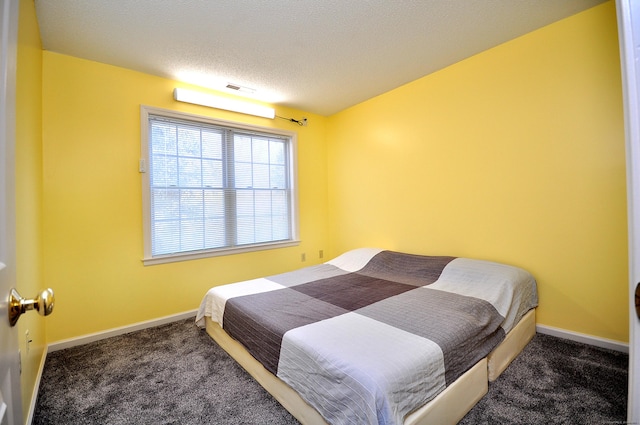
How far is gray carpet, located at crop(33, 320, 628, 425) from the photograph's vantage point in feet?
4.89

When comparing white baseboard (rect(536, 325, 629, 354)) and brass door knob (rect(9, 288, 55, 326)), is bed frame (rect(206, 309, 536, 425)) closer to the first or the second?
white baseboard (rect(536, 325, 629, 354))

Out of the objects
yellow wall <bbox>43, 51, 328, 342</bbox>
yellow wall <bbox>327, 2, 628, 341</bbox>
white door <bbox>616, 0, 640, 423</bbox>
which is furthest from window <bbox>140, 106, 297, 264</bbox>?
white door <bbox>616, 0, 640, 423</bbox>

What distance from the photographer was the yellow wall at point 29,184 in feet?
4.77

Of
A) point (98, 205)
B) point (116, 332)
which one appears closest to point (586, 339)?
point (116, 332)

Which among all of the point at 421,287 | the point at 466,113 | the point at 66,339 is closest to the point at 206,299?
the point at 66,339

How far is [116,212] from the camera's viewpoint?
259 centimetres

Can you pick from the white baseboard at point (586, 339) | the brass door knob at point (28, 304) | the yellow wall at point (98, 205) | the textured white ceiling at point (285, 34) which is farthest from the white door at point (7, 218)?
the white baseboard at point (586, 339)

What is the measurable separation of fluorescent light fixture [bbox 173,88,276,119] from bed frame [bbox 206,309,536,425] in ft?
7.74

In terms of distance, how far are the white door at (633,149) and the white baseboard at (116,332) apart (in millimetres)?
3200

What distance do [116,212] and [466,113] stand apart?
137 inches

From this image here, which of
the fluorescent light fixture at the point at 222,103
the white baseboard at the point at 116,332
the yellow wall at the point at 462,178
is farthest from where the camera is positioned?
the fluorescent light fixture at the point at 222,103

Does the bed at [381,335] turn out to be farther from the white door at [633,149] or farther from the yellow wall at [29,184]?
the yellow wall at [29,184]

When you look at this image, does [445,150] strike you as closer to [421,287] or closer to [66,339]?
[421,287]

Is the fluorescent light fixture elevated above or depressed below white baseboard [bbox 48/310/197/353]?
above
